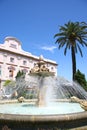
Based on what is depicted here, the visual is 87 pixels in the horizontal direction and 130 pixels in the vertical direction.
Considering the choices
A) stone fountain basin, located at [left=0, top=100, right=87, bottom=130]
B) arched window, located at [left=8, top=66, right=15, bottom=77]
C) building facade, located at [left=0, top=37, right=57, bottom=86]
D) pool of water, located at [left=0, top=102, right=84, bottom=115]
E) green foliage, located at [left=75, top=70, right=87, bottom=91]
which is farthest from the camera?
arched window, located at [left=8, top=66, right=15, bottom=77]

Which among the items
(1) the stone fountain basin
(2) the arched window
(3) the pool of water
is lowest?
(3) the pool of water

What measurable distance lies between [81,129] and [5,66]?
42.9m

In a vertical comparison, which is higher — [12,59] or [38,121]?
[12,59]

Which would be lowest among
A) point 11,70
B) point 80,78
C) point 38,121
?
point 38,121

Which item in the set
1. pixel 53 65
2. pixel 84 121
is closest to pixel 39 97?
pixel 84 121

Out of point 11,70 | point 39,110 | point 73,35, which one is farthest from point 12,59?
point 39,110

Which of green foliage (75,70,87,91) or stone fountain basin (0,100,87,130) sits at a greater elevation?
green foliage (75,70,87,91)

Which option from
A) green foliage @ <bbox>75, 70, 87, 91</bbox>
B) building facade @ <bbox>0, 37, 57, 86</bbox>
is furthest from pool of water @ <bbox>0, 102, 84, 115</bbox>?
building facade @ <bbox>0, 37, 57, 86</bbox>

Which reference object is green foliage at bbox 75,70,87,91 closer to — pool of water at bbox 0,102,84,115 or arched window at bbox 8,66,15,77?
arched window at bbox 8,66,15,77

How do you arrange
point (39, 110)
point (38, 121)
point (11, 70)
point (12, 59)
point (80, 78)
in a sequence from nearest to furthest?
point (38, 121) → point (39, 110) → point (80, 78) → point (11, 70) → point (12, 59)

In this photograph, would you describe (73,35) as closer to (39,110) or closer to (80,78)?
(80,78)

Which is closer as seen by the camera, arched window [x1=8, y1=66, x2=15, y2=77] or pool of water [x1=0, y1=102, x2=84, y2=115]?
pool of water [x1=0, y1=102, x2=84, y2=115]

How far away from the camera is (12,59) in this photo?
49.8 m

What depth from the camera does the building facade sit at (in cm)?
4684
